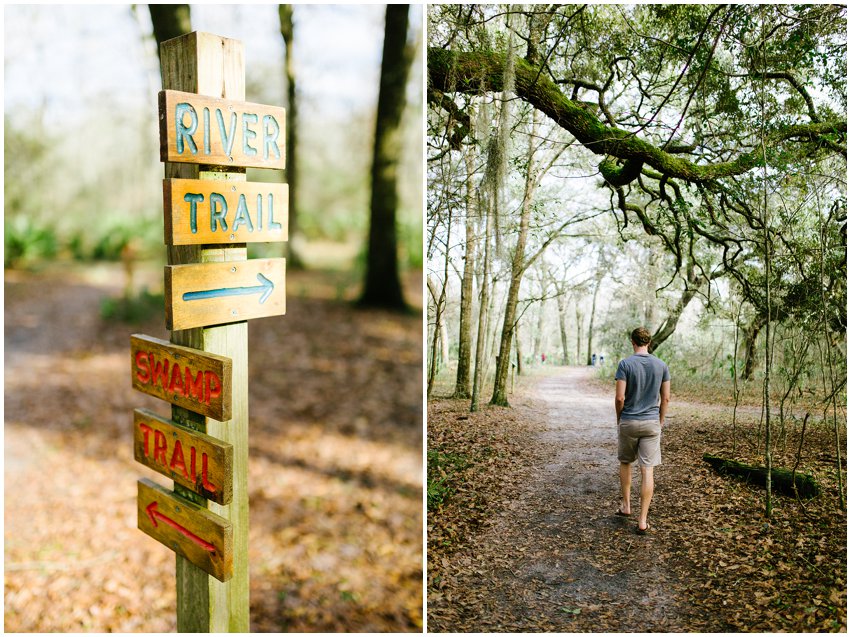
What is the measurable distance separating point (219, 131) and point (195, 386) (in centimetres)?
66

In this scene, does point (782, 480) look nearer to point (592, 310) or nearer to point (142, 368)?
point (592, 310)

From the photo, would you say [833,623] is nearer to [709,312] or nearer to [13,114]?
[709,312]

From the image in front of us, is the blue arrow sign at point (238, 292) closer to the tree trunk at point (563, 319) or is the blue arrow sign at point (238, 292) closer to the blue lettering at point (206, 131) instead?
the blue lettering at point (206, 131)

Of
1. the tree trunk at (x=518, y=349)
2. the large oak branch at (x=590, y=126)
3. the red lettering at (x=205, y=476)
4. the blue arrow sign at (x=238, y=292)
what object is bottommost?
the red lettering at (x=205, y=476)

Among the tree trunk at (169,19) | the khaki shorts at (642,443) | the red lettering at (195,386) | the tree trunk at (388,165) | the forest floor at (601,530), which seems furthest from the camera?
the tree trunk at (388,165)

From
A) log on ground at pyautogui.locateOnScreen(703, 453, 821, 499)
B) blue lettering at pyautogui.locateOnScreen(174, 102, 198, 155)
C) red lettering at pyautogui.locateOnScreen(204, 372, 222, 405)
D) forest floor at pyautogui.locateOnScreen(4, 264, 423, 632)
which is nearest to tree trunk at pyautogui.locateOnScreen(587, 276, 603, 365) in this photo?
log on ground at pyautogui.locateOnScreen(703, 453, 821, 499)

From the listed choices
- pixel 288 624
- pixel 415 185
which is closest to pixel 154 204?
pixel 415 185

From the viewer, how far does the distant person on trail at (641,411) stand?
227cm

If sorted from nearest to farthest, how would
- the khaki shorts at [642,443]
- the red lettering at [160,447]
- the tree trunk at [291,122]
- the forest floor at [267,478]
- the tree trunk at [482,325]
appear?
1. the red lettering at [160,447]
2. the khaki shorts at [642,443]
3. the tree trunk at [482,325]
4. the forest floor at [267,478]
5. the tree trunk at [291,122]

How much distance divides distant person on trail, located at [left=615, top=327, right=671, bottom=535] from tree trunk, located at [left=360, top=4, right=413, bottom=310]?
5.67 meters

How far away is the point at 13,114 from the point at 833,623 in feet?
49.7

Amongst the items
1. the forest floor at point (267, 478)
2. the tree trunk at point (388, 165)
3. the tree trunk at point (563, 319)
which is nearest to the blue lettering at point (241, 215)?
the tree trunk at point (563, 319)

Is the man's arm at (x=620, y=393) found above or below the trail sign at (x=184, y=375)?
below

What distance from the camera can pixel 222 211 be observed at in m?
1.63
